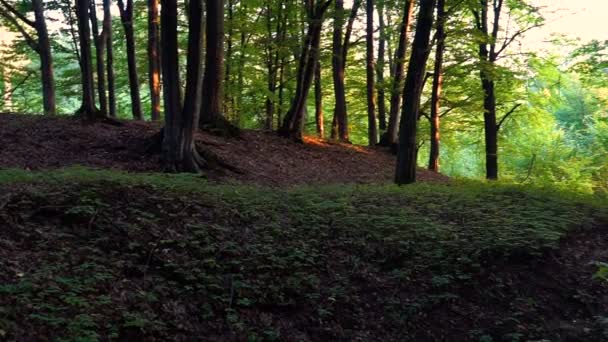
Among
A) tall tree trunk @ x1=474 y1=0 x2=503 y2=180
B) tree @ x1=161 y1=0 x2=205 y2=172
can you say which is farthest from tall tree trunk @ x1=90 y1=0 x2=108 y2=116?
tall tree trunk @ x1=474 y1=0 x2=503 y2=180

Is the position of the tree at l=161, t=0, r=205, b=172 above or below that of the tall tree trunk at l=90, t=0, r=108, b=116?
below

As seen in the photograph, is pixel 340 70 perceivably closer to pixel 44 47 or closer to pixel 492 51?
pixel 492 51

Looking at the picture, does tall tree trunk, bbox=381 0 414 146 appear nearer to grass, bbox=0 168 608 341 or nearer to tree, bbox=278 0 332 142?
tree, bbox=278 0 332 142

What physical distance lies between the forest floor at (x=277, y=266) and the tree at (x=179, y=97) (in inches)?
62.8

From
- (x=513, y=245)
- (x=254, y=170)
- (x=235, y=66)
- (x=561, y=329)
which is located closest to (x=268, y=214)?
(x=513, y=245)

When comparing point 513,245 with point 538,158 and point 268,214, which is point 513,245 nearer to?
point 268,214

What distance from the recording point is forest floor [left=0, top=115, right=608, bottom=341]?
4492mm

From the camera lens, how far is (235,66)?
20.8 meters

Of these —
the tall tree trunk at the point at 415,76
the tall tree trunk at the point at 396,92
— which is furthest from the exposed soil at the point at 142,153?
the tall tree trunk at the point at 396,92

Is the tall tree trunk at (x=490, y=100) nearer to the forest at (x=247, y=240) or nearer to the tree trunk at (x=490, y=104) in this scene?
the tree trunk at (x=490, y=104)

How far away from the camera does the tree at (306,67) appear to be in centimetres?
1581

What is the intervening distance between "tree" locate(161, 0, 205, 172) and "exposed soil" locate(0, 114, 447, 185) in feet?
1.94

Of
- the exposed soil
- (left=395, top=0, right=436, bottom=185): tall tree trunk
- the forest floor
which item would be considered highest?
(left=395, top=0, right=436, bottom=185): tall tree trunk

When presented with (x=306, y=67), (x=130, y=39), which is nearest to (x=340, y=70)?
(x=306, y=67)
